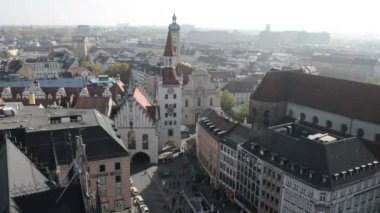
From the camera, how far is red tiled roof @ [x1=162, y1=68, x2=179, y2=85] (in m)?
88.7

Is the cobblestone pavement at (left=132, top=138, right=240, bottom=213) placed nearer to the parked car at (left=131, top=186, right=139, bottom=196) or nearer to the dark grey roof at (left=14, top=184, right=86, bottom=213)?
the parked car at (left=131, top=186, right=139, bottom=196)

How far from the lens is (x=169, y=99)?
3529 inches

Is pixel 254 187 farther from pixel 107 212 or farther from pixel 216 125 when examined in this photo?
pixel 107 212

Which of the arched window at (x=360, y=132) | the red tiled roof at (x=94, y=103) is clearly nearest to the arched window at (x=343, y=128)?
the arched window at (x=360, y=132)

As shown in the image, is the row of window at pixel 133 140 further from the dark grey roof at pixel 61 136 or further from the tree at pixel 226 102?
the tree at pixel 226 102

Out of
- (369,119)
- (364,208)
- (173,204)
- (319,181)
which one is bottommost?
(173,204)

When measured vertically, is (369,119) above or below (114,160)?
above

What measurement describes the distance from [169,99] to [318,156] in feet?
142

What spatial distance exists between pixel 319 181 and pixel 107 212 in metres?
30.0

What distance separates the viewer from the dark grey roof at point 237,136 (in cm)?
6844

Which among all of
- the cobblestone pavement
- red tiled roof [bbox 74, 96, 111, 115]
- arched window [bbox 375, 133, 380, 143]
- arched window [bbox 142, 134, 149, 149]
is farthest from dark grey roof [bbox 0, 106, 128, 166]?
arched window [bbox 375, 133, 380, 143]

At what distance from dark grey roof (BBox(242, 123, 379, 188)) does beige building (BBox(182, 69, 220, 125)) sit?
5261 centimetres

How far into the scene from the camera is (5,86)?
11531cm

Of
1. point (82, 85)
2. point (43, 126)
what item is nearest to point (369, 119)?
point (43, 126)
